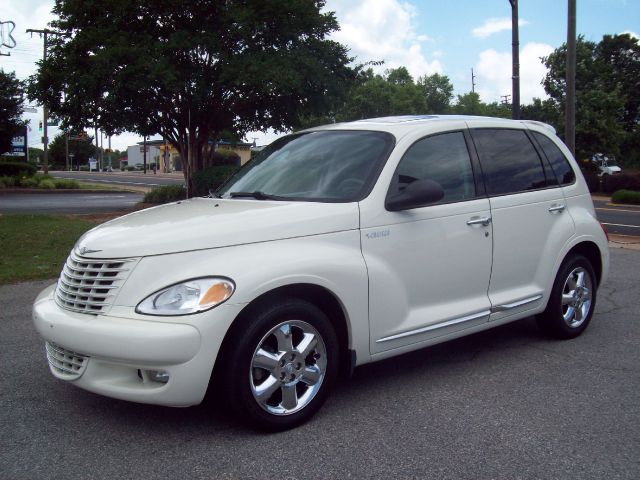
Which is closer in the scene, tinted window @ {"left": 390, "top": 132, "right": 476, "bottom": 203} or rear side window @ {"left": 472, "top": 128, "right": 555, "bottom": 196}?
tinted window @ {"left": 390, "top": 132, "right": 476, "bottom": 203}

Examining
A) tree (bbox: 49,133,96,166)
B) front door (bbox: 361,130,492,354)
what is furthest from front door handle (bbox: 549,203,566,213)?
tree (bbox: 49,133,96,166)

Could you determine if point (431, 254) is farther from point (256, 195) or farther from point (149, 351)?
point (149, 351)

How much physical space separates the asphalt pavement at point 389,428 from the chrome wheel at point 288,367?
0.61 feet

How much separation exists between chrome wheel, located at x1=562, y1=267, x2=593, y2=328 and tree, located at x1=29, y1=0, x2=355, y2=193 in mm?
11255

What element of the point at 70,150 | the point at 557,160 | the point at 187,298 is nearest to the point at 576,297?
the point at 557,160

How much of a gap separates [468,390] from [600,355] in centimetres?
148

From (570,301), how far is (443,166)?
1818 millimetres

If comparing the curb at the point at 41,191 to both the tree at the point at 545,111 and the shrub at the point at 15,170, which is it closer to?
the shrub at the point at 15,170

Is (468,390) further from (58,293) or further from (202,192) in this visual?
(202,192)

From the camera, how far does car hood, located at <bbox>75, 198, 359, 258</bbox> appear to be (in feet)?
11.7

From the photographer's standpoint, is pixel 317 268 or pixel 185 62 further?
pixel 185 62

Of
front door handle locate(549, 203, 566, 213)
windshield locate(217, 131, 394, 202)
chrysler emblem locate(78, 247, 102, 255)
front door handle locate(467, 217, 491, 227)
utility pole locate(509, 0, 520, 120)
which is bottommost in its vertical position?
chrysler emblem locate(78, 247, 102, 255)

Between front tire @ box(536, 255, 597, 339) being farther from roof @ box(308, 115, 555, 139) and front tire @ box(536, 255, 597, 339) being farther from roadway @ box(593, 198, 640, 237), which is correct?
roadway @ box(593, 198, 640, 237)

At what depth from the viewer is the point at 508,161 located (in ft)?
16.9
